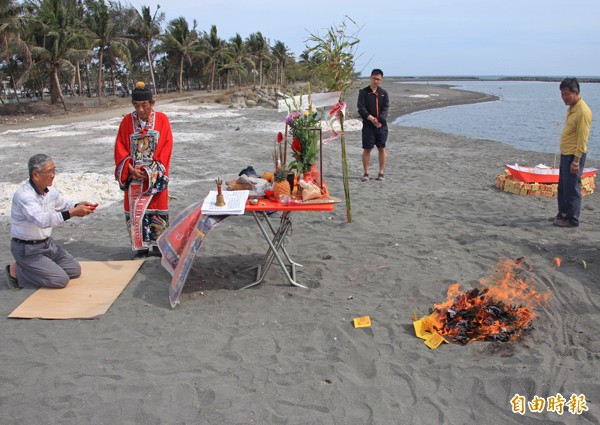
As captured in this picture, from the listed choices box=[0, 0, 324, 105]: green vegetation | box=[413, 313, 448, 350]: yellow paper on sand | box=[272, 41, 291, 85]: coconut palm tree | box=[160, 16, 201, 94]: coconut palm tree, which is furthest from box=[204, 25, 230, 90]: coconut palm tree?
box=[413, 313, 448, 350]: yellow paper on sand

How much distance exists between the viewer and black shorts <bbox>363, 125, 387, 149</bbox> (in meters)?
8.94

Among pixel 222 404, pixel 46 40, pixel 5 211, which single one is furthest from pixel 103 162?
pixel 46 40

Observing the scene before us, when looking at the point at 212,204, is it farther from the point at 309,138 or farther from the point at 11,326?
the point at 11,326

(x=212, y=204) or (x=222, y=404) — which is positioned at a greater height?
(x=212, y=204)

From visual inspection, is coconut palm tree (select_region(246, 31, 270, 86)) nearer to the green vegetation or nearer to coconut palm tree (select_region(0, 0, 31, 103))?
the green vegetation

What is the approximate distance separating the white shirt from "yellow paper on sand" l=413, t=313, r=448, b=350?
3224 millimetres

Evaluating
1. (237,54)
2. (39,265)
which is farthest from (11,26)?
(237,54)

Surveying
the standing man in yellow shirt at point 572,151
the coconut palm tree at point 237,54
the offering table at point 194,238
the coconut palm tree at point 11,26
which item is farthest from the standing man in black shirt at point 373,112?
the coconut palm tree at point 237,54

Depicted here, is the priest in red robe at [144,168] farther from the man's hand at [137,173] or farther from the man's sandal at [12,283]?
the man's sandal at [12,283]

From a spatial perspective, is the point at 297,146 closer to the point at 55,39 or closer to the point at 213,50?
the point at 55,39

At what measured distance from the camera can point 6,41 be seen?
2486cm

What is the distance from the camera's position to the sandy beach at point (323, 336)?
3.03 m

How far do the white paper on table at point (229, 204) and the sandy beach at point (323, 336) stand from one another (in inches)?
34.4

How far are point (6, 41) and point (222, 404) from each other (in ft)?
91.7
